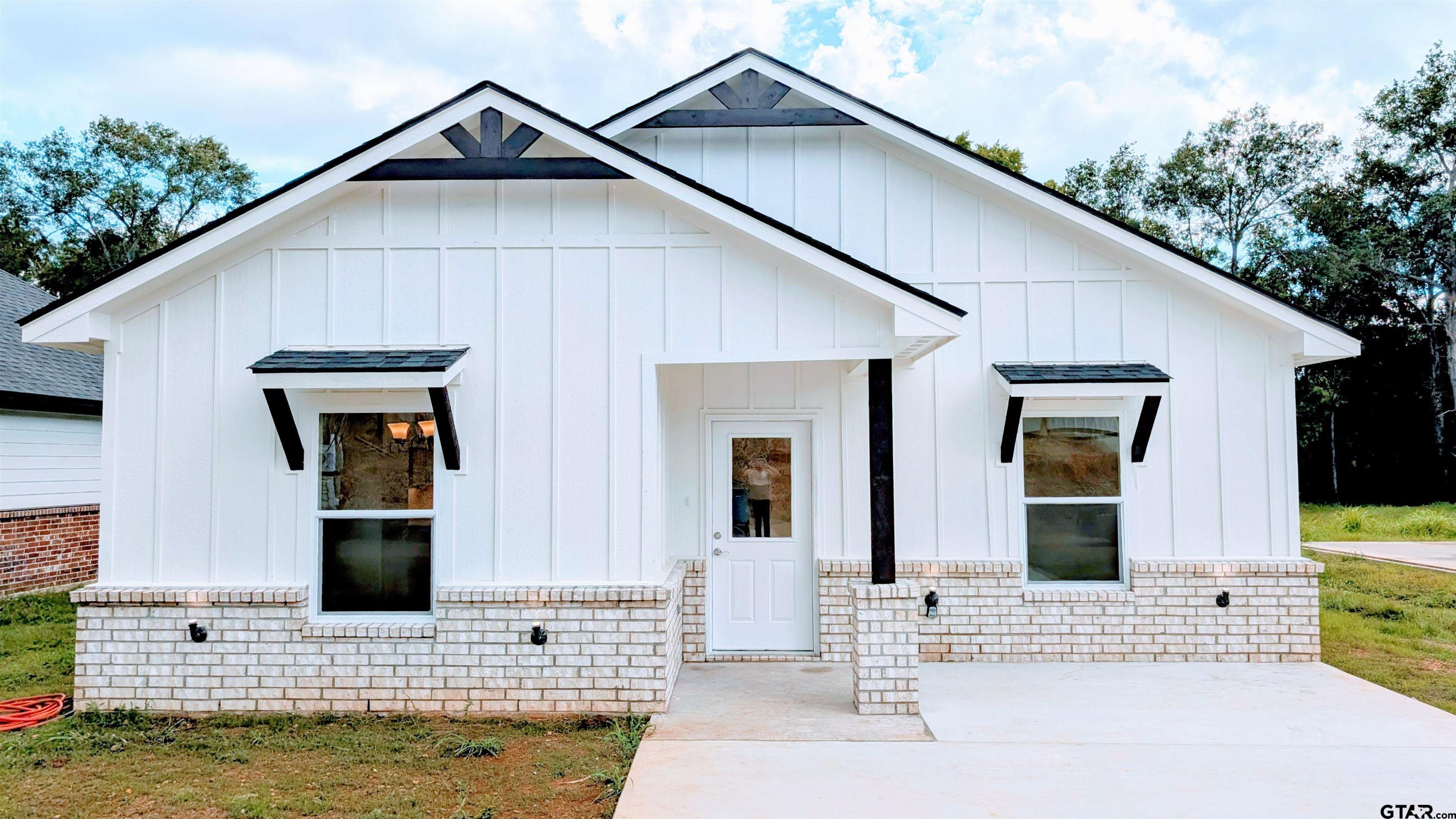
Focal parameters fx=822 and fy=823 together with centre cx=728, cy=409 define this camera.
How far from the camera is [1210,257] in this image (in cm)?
2669

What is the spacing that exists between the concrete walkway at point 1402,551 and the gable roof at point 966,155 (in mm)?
7908

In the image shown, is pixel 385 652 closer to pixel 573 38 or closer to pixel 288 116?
pixel 573 38

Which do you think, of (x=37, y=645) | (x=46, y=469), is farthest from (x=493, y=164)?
(x=46, y=469)

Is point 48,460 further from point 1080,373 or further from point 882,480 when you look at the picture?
point 1080,373

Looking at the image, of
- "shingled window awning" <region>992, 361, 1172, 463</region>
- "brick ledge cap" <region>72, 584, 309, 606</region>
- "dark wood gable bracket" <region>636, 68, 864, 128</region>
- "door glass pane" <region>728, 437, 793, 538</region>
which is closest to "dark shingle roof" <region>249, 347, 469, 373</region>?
"brick ledge cap" <region>72, 584, 309, 606</region>

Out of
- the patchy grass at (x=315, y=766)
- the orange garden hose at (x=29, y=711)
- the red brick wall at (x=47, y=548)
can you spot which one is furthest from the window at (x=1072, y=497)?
the red brick wall at (x=47, y=548)

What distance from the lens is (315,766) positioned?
4879 millimetres

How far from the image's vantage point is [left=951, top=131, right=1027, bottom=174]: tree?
20250 millimetres

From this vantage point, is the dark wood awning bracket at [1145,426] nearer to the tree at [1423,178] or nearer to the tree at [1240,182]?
the tree at [1423,178]

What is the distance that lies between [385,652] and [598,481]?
6.35 ft

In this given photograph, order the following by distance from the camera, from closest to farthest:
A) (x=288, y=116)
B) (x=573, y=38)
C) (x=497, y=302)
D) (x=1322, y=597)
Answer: (x=497, y=302)
(x=1322, y=597)
(x=573, y=38)
(x=288, y=116)

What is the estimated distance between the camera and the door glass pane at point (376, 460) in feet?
19.7

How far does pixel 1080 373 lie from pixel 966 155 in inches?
84.7

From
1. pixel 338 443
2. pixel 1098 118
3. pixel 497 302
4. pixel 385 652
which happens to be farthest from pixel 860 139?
pixel 1098 118
